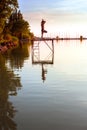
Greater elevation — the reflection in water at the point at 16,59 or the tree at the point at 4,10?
the tree at the point at 4,10

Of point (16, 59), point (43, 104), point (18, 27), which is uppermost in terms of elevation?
point (18, 27)

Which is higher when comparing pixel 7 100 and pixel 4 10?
pixel 4 10

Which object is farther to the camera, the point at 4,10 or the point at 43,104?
the point at 4,10

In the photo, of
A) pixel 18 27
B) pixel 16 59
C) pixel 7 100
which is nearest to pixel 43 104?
pixel 7 100

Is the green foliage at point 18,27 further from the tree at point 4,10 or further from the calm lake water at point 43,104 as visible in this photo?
the calm lake water at point 43,104

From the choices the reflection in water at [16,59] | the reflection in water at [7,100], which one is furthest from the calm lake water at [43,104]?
the reflection in water at [16,59]

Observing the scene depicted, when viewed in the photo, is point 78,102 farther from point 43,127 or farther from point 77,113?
point 43,127

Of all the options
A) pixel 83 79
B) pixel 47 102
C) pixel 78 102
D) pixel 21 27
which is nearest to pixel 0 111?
pixel 47 102

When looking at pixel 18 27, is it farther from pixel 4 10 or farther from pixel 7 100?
pixel 7 100

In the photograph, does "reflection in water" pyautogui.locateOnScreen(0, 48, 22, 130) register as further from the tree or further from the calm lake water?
the tree

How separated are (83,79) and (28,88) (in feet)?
15.3

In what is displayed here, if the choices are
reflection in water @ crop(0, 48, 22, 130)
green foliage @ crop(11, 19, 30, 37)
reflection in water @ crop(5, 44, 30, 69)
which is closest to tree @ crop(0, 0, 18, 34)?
reflection in water @ crop(5, 44, 30, 69)

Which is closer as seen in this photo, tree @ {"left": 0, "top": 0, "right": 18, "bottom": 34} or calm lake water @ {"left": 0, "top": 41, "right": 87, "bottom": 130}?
calm lake water @ {"left": 0, "top": 41, "right": 87, "bottom": 130}

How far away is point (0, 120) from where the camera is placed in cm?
1105
